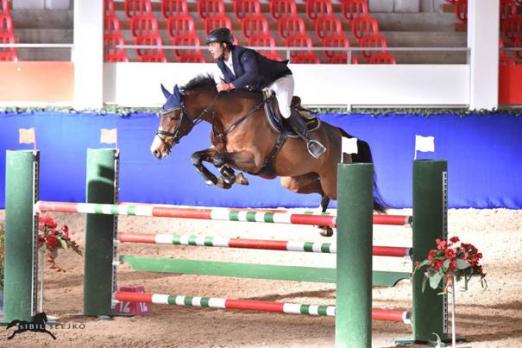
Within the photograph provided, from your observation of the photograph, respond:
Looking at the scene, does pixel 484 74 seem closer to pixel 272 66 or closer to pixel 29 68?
pixel 29 68

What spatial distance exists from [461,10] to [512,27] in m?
0.95

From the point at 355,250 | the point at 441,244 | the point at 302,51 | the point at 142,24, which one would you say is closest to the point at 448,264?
the point at 441,244

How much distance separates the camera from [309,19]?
1772 cm

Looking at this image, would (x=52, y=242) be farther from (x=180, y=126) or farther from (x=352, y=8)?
(x=352, y=8)

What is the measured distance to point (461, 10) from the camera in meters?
18.1

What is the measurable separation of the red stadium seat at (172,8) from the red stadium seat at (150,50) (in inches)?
24.3

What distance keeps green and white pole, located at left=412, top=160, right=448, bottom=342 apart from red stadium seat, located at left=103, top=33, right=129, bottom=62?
9.32m

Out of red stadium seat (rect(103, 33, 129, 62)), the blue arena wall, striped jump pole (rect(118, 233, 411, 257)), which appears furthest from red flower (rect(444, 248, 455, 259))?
red stadium seat (rect(103, 33, 129, 62))

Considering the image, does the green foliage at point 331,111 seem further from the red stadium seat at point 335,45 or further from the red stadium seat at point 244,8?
the red stadium seat at point 244,8

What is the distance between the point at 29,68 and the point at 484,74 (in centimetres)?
622

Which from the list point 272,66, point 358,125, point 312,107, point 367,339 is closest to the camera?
point 367,339

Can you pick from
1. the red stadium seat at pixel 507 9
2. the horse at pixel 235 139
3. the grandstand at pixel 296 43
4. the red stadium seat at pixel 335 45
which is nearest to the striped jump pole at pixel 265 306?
the horse at pixel 235 139

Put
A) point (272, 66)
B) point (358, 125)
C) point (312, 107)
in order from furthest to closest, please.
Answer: point (312, 107) → point (358, 125) → point (272, 66)

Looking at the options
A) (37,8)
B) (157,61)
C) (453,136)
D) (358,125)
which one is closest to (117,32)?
(157,61)
